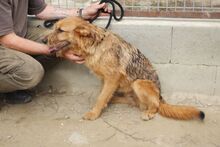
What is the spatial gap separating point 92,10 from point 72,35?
64 cm

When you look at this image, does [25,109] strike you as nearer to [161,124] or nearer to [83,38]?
[83,38]

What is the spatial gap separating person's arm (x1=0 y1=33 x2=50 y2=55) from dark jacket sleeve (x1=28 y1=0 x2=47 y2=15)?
2.52 feet

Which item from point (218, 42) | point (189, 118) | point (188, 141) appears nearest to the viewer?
point (188, 141)

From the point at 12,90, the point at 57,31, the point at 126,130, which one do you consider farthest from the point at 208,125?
the point at 12,90

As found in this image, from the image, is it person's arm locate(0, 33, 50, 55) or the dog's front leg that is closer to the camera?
person's arm locate(0, 33, 50, 55)

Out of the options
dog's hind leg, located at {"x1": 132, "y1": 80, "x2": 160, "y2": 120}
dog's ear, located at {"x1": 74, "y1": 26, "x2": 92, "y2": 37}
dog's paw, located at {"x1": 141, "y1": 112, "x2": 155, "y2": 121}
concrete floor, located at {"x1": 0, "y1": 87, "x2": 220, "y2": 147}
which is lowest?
concrete floor, located at {"x1": 0, "y1": 87, "x2": 220, "y2": 147}

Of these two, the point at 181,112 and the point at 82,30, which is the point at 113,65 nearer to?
the point at 82,30

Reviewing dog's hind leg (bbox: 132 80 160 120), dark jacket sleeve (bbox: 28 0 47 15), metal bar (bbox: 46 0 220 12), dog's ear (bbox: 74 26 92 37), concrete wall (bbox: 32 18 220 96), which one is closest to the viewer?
dog's ear (bbox: 74 26 92 37)

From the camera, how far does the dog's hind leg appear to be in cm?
426

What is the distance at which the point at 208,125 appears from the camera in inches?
165

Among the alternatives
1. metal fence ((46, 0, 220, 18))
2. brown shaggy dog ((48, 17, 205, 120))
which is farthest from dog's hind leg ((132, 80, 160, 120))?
metal fence ((46, 0, 220, 18))

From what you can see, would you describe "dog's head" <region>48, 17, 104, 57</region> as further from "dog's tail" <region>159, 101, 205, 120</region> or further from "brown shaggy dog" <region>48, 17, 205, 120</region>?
"dog's tail" <region>159, 101, 205, 120</region>

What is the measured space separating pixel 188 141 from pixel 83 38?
5.04 ft

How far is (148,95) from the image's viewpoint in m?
4.25
